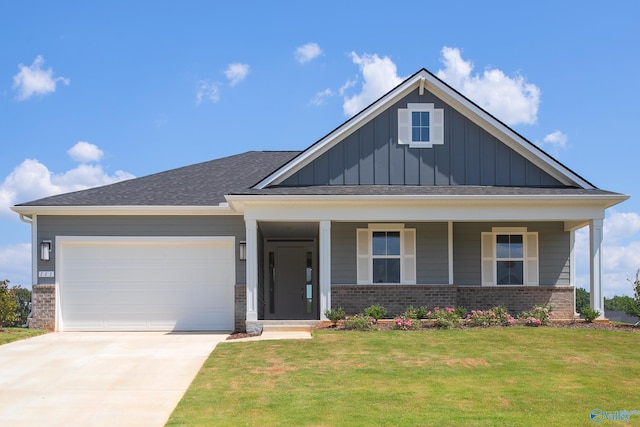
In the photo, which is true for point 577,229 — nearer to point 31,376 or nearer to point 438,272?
point 438,272

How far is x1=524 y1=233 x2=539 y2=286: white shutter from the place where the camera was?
60.5 feet

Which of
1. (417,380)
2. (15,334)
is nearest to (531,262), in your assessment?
(417,380)

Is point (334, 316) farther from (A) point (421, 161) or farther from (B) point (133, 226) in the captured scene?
(B) point (133, 226)

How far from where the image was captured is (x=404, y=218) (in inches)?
639

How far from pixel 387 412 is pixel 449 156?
10.1 meters

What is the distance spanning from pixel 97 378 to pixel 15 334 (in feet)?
21.1

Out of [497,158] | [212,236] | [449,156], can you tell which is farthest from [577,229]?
[212,236]

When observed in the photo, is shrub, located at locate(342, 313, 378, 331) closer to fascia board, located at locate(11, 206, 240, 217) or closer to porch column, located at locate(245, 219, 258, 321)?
porch column, located at locate(245, 219, 258, 321)

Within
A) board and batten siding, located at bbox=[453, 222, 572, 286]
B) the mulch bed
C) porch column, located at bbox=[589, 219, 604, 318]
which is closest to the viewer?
the mulch bed

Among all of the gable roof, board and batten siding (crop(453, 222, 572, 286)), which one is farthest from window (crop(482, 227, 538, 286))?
the gable roof

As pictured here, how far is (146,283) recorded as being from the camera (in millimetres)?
17766

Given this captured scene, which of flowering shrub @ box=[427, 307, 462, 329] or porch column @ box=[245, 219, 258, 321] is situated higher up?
porch column @ box=[245, 219, 258, 321]

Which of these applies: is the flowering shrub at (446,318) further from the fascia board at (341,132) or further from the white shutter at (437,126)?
the fascia board at (341,132)

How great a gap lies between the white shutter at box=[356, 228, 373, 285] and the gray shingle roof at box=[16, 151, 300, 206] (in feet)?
10.9
